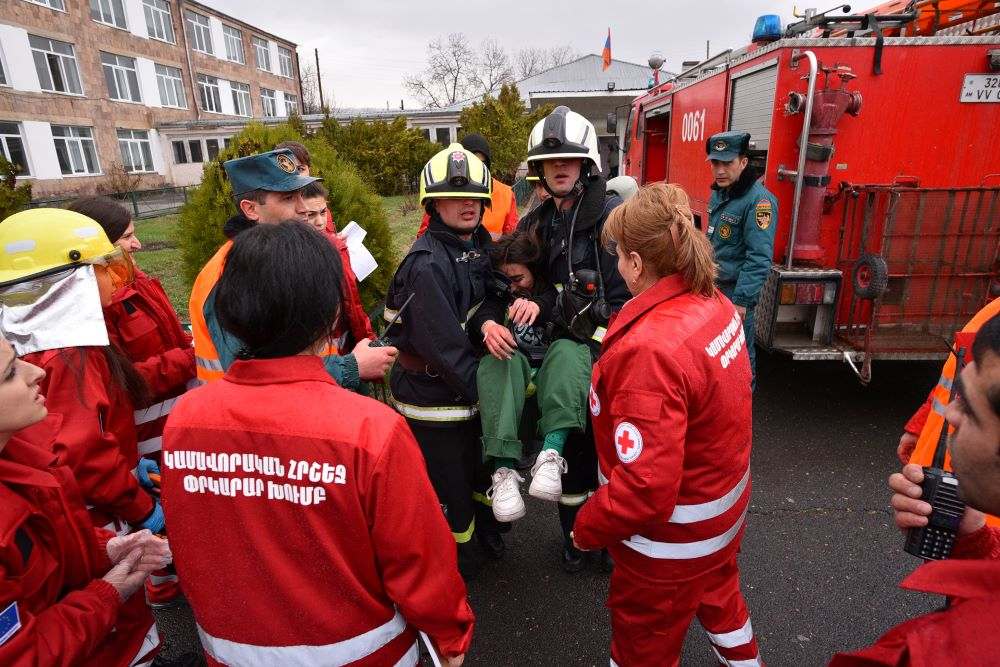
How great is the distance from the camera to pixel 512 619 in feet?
8.92

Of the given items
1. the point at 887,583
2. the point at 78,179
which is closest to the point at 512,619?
the point at 887,583

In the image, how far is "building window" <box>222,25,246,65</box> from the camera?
3644 cm

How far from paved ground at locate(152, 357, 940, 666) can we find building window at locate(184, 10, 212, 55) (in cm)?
3932

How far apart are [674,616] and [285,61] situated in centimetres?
5144

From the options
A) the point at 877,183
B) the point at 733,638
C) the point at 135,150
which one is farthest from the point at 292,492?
the point at 135,150

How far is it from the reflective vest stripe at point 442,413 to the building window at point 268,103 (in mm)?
44486

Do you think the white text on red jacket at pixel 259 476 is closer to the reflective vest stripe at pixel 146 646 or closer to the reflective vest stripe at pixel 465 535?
the reflective vest stripe at pixel 146 646

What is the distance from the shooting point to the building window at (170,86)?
30.8 meters

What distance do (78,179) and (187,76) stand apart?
436 inches

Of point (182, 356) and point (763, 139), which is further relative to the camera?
point (763, 139)

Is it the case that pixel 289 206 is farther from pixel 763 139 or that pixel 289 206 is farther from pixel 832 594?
pixel 763 139

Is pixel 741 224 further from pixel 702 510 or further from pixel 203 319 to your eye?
pixel 203 319

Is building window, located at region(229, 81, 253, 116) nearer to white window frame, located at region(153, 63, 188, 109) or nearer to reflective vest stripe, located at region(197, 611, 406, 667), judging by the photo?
white window frame, located at region(153, 63, 188, 109)

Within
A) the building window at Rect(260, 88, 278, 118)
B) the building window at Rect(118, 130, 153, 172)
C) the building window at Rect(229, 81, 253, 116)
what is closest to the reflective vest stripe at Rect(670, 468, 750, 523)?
the building window at Rect(118, 130, 153, 172)
